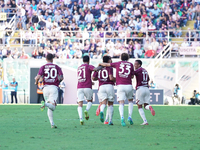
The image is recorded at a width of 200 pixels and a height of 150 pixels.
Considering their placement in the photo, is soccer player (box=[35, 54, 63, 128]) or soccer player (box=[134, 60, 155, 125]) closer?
soccer player (box=[35, 54, 63, 128])

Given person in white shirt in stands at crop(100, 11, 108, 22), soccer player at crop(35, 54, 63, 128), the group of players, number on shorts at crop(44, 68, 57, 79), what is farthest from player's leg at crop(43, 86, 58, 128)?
person in white shirt in stands at crop(100, 11, 108, 22)

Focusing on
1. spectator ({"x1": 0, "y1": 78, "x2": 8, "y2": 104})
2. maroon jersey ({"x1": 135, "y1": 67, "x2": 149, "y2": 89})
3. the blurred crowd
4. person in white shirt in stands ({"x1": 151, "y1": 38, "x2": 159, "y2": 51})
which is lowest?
spectator ({"x1": 0, "y1": 78, "x2": 8, "y2": 104})

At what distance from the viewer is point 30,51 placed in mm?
31984

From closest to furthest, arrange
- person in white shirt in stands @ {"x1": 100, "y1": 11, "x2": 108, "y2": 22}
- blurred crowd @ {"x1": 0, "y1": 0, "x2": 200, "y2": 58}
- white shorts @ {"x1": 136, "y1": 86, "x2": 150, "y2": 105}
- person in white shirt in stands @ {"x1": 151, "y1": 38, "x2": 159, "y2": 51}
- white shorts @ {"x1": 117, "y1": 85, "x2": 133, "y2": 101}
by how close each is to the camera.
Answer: white shorts @ {"x1": 117, "y1": 85, "x2": 133, "y2": 101}, white shorts @ {"x1": 136, "y1": 86, "x2": 150, "y2": 105}, person in white shirt in stands @ {"x1": 151, "y1": 38, "x2": 159, "y2": 51}, blurred crowd @ {"x1": 0, "y1": 0, "x2": 200, "y2": 58}, person in white shirt in stands @ {"x1": 100, "y1": 11, "x2": 108, "y2": 22}

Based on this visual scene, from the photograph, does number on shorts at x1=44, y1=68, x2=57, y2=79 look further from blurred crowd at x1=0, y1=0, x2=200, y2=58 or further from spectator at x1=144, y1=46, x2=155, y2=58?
spectator at x1=144, y1=46, x2=155, y2=58

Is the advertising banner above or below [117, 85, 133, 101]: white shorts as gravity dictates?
above

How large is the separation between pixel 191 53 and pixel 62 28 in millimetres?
9925

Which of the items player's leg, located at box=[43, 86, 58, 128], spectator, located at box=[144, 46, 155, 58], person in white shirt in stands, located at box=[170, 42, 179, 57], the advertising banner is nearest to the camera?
player's leg, located at box=[43, 86, 58, 128]

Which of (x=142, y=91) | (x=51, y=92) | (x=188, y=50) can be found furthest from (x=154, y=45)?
(x=51, y=92)

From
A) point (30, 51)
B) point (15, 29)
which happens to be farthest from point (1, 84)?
point (15, 29)

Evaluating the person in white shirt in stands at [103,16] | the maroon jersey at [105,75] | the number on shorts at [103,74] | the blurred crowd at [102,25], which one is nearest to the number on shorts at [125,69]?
the maroon jersey at [105,75]

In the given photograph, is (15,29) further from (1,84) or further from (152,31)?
(152,31)

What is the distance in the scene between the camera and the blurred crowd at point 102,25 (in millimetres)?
30453

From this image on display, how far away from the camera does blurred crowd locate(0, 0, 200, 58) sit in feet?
99.9
